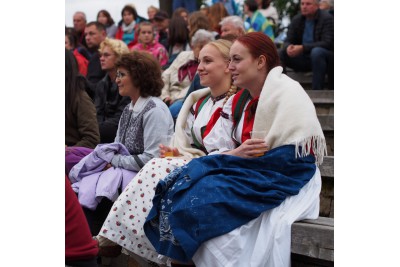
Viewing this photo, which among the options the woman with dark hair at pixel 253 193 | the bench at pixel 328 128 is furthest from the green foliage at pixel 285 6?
the woman with dark hair at pixel 253 193

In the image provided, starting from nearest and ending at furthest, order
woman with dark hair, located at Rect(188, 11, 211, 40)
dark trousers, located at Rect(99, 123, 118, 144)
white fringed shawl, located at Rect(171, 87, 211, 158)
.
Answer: white fringed shawl, located at Rect(171, 87, 211, 158) < dark trousers, located at Rect(99, 123, 118, 144) < woman with dark hair, located at Rect(188, 11, 211, 40)

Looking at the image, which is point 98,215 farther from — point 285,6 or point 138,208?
point 285,6

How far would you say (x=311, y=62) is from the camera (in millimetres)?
7223

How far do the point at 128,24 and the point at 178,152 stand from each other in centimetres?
638

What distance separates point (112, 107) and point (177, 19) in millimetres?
2387

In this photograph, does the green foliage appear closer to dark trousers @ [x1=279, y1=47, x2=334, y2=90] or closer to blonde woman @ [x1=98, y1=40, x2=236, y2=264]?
dark trousers @ [x1=279, y1=47, x2=334, y2=90]

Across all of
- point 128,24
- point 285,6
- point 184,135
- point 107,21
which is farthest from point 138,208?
point 285,6

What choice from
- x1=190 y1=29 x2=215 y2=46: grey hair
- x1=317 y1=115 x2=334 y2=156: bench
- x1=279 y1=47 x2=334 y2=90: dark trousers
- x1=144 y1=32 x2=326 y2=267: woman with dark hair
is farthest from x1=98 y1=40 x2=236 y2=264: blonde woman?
x1=279 y1=47 x2=334 y2=90: dark trousers

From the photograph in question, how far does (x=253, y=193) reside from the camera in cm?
340

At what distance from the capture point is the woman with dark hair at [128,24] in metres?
10.2

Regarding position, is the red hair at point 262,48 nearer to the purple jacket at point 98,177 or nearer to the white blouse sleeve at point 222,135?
the white blouse sleeve at point 222,135

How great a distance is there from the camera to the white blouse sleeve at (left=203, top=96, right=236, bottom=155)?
4.01 meters
